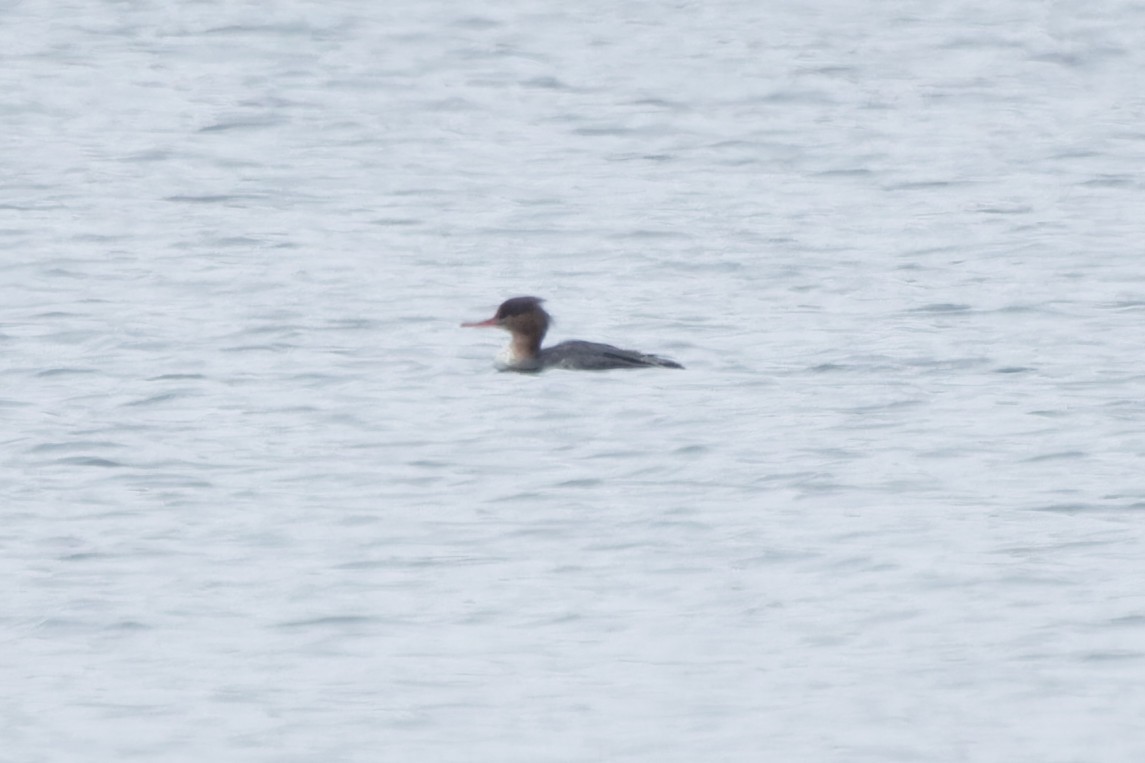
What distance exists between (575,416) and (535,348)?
109cm

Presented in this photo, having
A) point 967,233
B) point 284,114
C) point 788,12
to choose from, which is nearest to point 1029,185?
point 967,233

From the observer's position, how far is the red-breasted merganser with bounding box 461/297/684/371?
43.5 feet

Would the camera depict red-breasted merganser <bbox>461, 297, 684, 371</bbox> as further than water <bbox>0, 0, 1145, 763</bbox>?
Yes

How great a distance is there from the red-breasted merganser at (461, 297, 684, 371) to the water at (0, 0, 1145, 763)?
131mm

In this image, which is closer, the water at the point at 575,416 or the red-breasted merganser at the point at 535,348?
the water at the point at 575,416

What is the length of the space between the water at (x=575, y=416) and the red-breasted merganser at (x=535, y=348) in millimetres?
131

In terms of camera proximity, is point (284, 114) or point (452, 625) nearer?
point (452, 625)

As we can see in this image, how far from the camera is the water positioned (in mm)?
8258

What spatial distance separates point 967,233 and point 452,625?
30.2 feet

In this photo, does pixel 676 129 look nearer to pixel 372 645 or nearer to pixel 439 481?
pixel 439 481

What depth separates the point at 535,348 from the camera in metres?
13.5

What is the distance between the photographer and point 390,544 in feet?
32.6

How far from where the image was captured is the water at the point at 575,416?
8.26m

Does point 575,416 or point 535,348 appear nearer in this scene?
point 575,416
